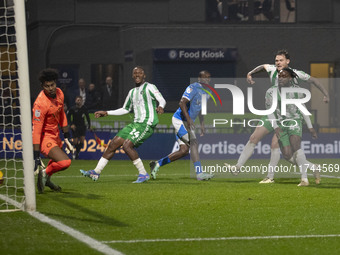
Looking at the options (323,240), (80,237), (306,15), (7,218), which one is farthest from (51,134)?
(306,15)

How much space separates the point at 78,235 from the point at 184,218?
1869 millimetres

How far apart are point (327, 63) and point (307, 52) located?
1.10m

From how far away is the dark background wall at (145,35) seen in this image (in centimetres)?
4012

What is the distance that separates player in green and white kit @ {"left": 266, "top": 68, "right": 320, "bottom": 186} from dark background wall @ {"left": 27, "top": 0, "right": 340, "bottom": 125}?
78.1 feet

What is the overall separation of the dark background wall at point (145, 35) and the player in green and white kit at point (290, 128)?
2379cm

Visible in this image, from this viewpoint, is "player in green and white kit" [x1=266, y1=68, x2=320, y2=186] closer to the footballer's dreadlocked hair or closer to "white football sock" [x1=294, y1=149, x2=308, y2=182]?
"white football sock" [x1=294, y1=149, x2=308, y2=182]

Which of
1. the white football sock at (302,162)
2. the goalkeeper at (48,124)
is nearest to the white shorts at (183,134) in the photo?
the white football sock at (302,162)

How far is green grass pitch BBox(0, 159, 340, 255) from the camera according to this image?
873 centimetres

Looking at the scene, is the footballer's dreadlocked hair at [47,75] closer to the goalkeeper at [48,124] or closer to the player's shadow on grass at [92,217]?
the goalkeeper at [48,124]

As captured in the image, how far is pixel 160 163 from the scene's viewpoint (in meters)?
17.3

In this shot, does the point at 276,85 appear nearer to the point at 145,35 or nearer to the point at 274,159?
the point at 274,159

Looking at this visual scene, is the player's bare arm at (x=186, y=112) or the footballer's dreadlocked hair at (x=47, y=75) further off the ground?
the footballer's dreadlocked hair at (x=47, y=75)

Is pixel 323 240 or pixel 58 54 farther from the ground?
pixel 58 54

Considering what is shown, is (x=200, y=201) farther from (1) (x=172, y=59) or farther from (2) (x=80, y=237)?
(1) (x=172, y=59)
